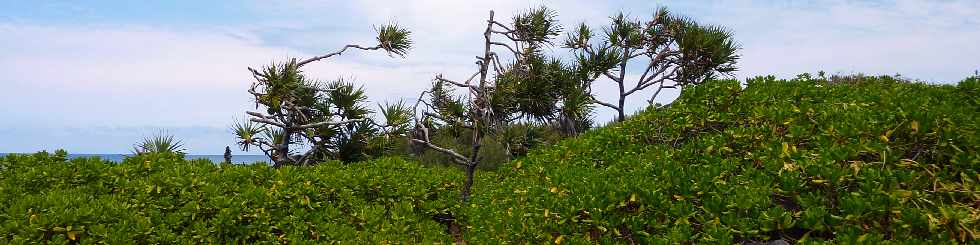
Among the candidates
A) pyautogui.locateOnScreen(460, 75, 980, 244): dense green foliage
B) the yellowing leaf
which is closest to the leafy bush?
pyautogui.locateOnScreen(460, 75, 980, 244): dense green foliage

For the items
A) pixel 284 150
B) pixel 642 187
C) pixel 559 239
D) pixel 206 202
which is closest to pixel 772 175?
pixel 642 187

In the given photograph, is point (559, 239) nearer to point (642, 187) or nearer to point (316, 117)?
point (642, 187)

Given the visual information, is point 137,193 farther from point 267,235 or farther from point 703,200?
point 703,200

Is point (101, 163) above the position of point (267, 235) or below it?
above

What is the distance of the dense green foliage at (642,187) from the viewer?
4598 millimetres

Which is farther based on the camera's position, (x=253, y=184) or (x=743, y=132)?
(x=253, y=184)

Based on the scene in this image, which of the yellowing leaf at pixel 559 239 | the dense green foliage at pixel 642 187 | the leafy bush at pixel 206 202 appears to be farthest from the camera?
the leafy bush at pixel 206 202

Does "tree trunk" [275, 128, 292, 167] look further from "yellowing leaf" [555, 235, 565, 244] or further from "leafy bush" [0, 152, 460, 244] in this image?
"yellowing leaf" [555, 235, 565, 244]

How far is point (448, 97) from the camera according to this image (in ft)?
44.6

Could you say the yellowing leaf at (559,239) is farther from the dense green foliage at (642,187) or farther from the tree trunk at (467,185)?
the tree trunk at (467,185)

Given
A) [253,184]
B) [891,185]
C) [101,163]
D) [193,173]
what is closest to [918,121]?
[891,185]

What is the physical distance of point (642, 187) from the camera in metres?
5.23

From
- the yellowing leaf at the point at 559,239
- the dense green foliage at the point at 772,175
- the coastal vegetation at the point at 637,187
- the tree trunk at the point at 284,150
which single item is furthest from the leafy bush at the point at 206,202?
the tree trunk at the point at 284,150

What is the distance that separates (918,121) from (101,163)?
8.12 metres
